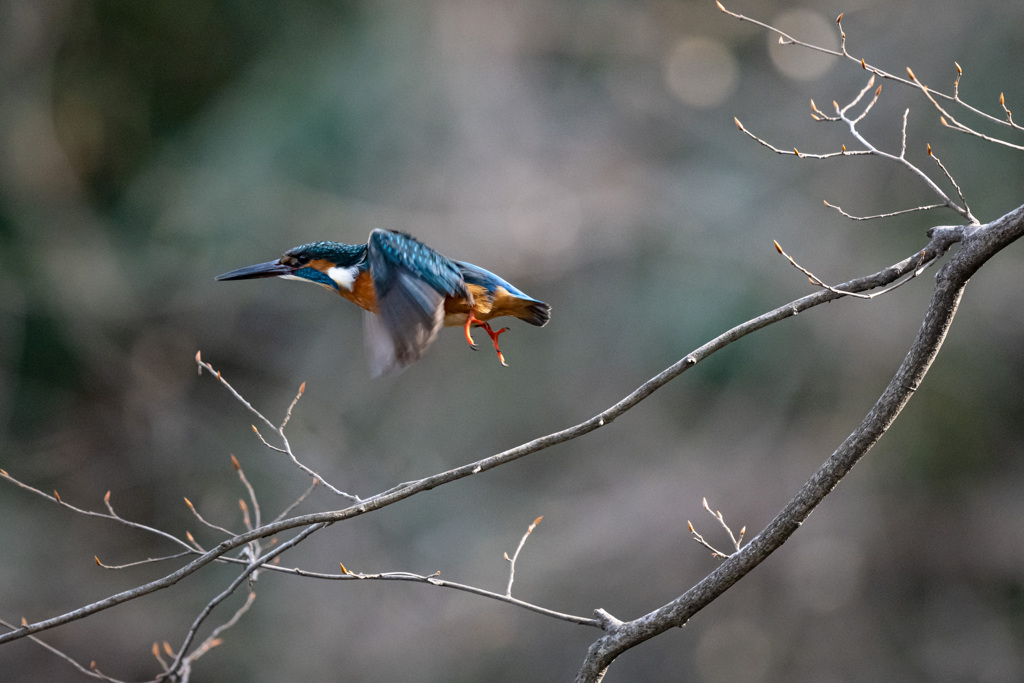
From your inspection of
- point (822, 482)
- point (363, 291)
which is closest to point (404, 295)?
point (363, 291)

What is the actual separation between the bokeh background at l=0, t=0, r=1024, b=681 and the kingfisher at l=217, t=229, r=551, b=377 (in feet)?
11.7

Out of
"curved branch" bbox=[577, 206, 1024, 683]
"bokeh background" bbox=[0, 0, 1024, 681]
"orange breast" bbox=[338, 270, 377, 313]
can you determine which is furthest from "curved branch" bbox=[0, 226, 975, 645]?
"bokeh background" bbox=[0, 0, 1024, 681]

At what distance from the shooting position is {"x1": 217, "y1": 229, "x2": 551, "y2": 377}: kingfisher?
1.54m

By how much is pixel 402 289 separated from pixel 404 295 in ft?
0.09

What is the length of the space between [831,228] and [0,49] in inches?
231

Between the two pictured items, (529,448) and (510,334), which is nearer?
(529,448)

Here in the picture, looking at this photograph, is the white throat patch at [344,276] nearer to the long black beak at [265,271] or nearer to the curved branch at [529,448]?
the long black beak at [265,271]

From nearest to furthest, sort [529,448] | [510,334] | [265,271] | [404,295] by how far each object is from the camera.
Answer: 1. [529,448]
2. [404,295]
3. [265,271]
4. [510,334]

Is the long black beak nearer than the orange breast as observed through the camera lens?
No

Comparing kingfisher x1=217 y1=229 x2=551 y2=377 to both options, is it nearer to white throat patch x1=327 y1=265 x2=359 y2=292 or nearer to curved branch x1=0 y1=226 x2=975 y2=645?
white throat patch x1=327 y1=265 x2=359 y2=292

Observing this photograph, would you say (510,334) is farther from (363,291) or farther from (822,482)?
(822,482)

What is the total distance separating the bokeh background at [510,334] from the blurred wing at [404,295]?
3776 millimetres

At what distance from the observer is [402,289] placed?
176 cm

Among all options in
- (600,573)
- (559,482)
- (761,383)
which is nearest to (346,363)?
(559,482)
